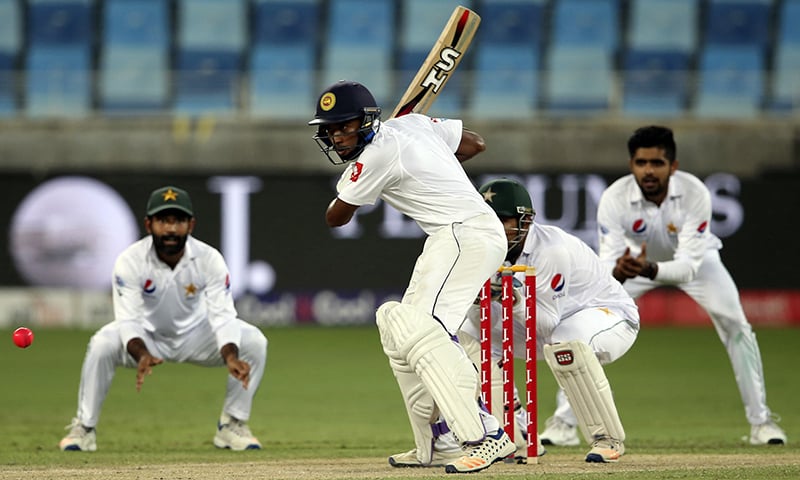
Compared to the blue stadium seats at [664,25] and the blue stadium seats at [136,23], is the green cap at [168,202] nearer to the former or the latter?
the blue stadium seats at [136,23]

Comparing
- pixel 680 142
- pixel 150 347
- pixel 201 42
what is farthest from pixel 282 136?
pixel 150 347

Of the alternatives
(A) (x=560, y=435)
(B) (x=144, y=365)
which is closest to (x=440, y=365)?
(B) (x=144, y=365)

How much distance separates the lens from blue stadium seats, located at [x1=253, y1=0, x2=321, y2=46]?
18391 millimetres

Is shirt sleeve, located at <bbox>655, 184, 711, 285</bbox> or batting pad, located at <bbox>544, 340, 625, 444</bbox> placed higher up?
shirt sleeve, located at <bbox>655, 184, 711, 285</bbox>

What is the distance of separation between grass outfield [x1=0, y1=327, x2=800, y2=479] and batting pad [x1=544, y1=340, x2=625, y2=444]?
0.65 ft

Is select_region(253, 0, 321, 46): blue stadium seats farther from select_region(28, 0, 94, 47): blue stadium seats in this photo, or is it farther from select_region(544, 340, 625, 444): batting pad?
select_region(544, 340, 625, 444): batting pad

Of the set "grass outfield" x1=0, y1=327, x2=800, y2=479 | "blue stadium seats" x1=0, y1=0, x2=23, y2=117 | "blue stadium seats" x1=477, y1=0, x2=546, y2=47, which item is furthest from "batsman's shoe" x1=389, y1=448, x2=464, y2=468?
"blue stadium seats" x1=0, y1=0, x2=23, y2=117

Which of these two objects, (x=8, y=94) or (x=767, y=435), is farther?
(x=8, y=94)

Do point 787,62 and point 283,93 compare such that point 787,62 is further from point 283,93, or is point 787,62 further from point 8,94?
point 8,94

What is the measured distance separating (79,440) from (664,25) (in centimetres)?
1328

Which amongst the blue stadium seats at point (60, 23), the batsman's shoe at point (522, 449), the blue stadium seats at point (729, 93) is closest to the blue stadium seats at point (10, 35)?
the blue stadium seats at point (60, 23)

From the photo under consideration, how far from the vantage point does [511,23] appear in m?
18.5

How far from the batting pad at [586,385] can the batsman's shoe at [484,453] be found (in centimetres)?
75

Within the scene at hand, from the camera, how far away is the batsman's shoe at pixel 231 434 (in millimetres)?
7309
